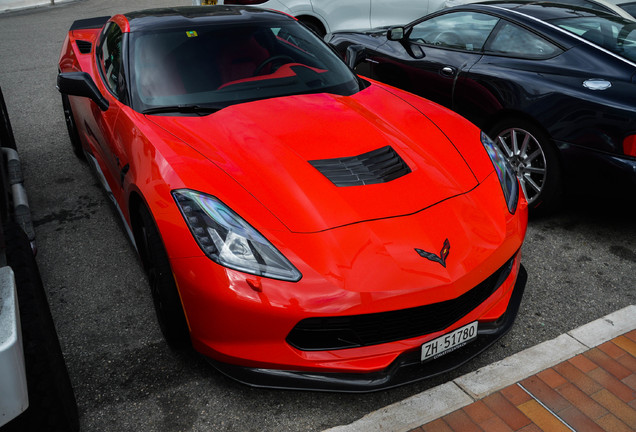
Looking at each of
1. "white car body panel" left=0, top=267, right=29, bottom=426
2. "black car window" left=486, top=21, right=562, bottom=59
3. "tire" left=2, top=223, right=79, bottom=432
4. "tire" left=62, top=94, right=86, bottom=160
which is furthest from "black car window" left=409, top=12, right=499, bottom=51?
"white car body panel" left=0, top=267, right=29, bottom=426

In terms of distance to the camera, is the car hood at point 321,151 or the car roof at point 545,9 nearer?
the car hood at point 321,151

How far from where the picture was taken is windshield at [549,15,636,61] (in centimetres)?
397

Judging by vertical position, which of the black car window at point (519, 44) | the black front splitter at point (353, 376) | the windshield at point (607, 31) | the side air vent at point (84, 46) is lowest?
the black front splitter at point (353, 376)

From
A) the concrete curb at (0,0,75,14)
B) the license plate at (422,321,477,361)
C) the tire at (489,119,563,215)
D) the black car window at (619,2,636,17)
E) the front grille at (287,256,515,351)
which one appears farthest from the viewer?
the concrete curb at (0,0,75,14)

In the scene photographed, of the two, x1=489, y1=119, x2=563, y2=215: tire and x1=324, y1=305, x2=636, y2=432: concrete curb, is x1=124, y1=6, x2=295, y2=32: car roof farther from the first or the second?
x1=324, y1=305, x2=636, y2=432: concrete curb

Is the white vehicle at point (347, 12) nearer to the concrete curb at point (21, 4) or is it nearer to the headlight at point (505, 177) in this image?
the headlight at point (505, 177)

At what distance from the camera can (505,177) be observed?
3.05 meters

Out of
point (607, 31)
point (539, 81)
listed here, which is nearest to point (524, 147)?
point (539, 81)

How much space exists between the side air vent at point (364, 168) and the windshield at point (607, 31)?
2039 millimetres

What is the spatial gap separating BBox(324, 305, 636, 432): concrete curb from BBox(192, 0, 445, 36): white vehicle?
6095mm

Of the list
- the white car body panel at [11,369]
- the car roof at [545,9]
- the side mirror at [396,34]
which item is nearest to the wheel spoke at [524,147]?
the car roof at [545,9]

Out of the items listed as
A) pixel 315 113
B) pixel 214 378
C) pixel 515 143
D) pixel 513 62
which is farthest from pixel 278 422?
pixel 513 62

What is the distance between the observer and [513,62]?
4.28m

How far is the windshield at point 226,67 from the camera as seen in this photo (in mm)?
3373
